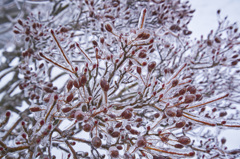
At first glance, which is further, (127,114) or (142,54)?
(142,54)

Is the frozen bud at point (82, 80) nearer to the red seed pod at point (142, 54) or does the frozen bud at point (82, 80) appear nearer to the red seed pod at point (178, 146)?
the red seed pod at point (142, 54)

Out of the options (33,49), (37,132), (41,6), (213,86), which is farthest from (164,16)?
(41,6)

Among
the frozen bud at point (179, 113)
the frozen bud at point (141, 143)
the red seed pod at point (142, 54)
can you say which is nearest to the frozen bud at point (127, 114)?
the frozen bud at point (141, 143)

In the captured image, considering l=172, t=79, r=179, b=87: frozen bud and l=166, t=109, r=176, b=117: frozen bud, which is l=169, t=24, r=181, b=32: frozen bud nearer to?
l=172, t=79, r=179, b=87: frozen bud

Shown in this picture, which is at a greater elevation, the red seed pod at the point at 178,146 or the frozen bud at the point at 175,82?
the frozen bud at the point at 175,82

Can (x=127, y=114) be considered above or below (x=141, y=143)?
above

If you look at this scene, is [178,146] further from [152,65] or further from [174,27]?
[174,27]

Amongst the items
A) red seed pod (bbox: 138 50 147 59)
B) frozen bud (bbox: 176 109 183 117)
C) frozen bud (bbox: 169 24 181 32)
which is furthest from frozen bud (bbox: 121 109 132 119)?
frozen bud (bbox: 169 24 181 32)

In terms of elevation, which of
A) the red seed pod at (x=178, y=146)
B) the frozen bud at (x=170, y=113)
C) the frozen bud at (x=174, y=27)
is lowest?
the red seed pod at (x=178, y=146)

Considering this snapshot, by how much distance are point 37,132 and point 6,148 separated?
8.9 inches

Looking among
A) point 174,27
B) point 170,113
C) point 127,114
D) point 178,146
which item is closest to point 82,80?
point 127,114

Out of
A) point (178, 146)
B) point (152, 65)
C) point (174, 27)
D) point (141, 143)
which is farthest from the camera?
point (174, 27)

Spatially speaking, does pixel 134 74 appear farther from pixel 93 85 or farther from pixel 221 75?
pixel 221 75

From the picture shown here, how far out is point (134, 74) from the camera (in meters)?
1.44
